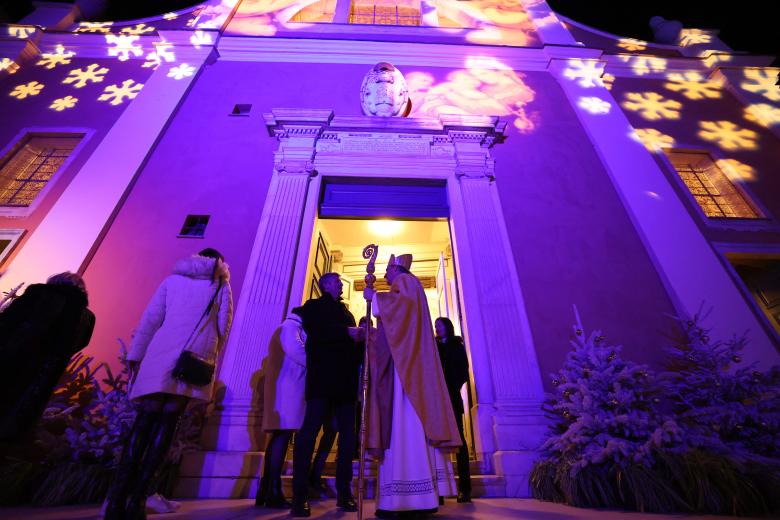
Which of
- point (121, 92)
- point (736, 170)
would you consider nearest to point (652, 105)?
point (736, 170)

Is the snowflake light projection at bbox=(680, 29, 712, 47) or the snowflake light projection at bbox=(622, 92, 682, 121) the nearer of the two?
the snowflake light projection at bbox=(622, 92, 682, 121)

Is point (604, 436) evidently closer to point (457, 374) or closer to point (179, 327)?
point (457, 374)

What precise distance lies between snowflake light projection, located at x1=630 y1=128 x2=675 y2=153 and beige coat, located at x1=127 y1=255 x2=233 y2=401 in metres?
7.17

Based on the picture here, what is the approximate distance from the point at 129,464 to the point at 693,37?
40.5 ft

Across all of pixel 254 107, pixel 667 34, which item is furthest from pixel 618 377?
pixel 667 34

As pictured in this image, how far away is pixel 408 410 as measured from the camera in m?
2.45

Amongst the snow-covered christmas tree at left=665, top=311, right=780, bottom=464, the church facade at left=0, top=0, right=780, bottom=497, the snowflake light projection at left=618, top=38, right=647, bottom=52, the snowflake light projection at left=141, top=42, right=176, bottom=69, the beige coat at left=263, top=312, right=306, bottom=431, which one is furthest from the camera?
the snowflake light projection at left=618, top=38, right=647, bottom=52

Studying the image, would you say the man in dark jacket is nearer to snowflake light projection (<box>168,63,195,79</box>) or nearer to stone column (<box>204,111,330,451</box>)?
stone column (<box>204,111,330,451</box>)

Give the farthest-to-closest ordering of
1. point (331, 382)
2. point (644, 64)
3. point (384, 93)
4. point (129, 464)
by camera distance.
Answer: point (644, 64) → point (384, 93) → point (331, 382) → point (129, 464)

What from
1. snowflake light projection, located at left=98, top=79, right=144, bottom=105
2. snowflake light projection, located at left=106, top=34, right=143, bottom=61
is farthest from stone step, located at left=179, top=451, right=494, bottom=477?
snowflake light projection, located at left=106, top=34, right=143, bottom=61

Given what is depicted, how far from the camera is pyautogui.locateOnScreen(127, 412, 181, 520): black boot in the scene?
1.88 metres

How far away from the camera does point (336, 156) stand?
19.2 ft

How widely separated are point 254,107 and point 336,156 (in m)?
1.91

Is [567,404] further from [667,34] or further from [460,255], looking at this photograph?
[667,34]
